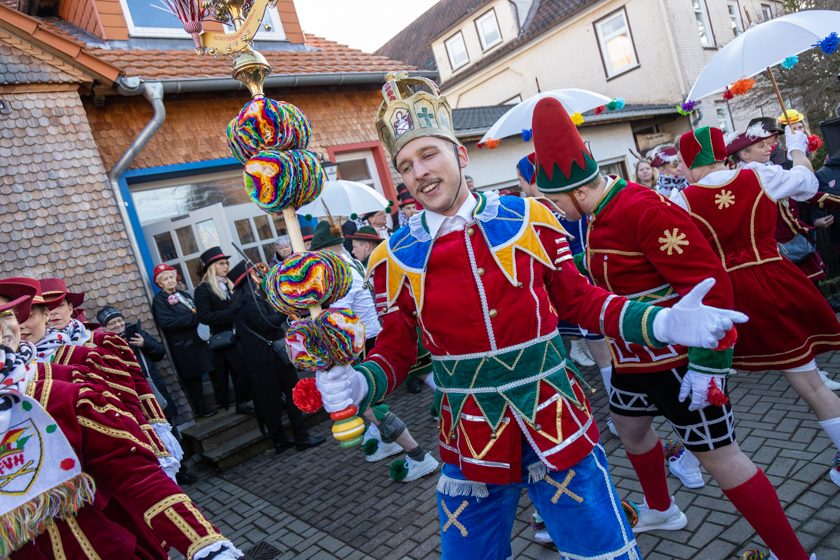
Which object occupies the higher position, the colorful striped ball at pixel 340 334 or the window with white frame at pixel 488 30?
the window with white frame at pixel 488 30

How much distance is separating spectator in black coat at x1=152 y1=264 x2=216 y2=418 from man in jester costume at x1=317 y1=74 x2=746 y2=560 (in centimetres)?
484

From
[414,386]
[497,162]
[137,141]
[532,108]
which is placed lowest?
[414,386]

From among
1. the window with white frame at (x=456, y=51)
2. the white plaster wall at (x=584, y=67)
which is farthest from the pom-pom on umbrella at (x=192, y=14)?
the window with white frame at (x=456, y=51)

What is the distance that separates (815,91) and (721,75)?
1377 cm

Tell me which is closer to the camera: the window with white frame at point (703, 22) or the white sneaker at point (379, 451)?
the white sneaker at point (379, 451)

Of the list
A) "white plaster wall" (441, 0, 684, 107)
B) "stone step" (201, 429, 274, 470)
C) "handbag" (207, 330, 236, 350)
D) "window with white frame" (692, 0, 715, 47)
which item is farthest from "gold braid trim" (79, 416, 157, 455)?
"window with white frame" (692, 0, 715, 47)

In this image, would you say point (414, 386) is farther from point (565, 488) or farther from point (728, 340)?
point (728, 340)

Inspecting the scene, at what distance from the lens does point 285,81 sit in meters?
8.35

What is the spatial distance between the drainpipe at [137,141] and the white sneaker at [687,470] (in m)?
5.94

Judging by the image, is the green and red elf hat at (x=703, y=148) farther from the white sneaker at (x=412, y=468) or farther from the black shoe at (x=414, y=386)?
the black shoe at (x=414, y=386)

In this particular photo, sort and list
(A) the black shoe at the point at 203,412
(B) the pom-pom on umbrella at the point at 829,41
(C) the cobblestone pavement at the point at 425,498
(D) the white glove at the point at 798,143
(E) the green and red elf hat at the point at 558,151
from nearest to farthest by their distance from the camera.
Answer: (E) the green and red elf hat at the point at 558,151
(C) the cobblestone pavement at the point at 425,498
(D) the white glove at the point at 798,143
(B) the pom-pom on umbrella at the point at 829,41
(A) the black shoe at the point at 203,412

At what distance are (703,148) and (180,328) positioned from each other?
540cm

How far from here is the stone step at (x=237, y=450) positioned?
5.77 metres

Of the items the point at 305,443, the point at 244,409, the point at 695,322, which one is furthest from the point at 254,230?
the point at 695,322
